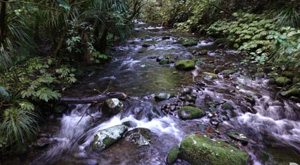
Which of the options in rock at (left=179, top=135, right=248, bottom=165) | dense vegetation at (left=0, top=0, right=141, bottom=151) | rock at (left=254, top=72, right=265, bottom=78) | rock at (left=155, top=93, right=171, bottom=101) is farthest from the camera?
rock at (left=254, top=72, right=265, bottom=78)

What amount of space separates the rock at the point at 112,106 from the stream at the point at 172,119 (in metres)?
0.11

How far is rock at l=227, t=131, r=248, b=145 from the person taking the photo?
2600 millimetres

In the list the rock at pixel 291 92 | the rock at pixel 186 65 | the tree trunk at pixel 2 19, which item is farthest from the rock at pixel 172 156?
the rock at pixel 186 65

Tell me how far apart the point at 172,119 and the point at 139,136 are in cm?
76

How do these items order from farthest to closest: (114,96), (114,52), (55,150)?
(114,52) → (114,96) → (55,150)

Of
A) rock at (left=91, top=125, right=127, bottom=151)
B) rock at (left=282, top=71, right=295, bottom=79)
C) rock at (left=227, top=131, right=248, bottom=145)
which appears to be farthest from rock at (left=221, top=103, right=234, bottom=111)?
rock at (left=91, top=125, right=127, bottom=151)

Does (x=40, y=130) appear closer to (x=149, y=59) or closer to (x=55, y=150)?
(x=55, y=150)

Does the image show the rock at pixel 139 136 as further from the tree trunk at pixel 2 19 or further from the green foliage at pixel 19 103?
the tree trunk at pixel 2 19

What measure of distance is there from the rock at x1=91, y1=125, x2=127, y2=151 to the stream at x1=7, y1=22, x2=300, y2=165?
77 mm

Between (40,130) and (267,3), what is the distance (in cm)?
860

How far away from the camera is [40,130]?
9.55 feet

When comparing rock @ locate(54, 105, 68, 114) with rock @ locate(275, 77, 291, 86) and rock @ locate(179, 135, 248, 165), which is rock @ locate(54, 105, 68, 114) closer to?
rock @ locate(179, 135, 248, 165)

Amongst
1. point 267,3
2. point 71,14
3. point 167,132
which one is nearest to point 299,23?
point 267,3

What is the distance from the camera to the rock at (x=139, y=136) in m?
2.72
